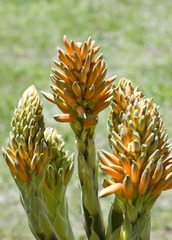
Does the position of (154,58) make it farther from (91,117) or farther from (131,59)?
(91,117)

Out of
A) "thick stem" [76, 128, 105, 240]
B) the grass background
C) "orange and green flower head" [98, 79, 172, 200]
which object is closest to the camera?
"orange and green flower head" [98, 79, 172, 200]

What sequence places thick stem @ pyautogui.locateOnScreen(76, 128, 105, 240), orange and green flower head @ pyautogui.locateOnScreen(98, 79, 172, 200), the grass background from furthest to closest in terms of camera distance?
the grass background
thick stem @ pyautogui.locateOnScreen(76, 128, 105, 240)
orange and green flower head @ pyautogui.locateOnScreen(98, 79, 172, 200)

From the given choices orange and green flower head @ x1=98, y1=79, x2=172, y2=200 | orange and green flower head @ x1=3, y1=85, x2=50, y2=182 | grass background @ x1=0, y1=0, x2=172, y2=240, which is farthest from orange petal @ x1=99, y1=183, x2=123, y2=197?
grass background @ x1=0, y1=0, x2=172, y2=240

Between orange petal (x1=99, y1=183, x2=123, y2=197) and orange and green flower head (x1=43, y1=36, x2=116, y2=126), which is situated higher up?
orange and green flower head (x1=43, y1=36, x2=116, y2=126)

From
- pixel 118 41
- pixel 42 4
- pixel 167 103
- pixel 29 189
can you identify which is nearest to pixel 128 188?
pixel 29 189

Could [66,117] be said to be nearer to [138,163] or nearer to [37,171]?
[37,171]

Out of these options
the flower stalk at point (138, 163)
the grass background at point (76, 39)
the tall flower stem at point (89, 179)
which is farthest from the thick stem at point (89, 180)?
the grass background at point (76, 39)

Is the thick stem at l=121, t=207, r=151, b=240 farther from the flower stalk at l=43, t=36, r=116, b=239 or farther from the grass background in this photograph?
the grass background
